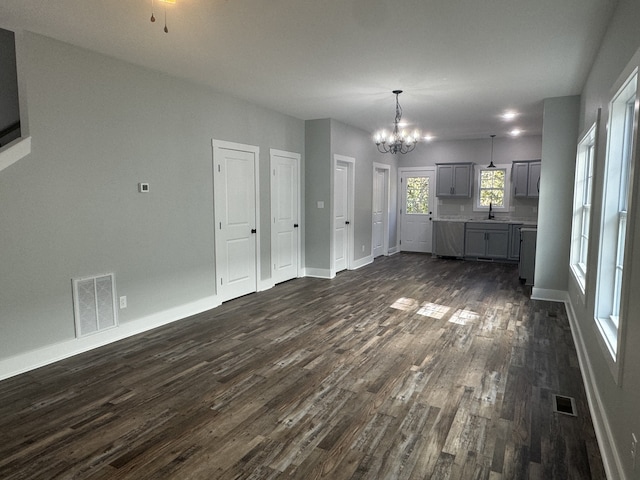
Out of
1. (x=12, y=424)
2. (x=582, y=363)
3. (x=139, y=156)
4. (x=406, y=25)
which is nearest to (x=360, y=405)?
(x=582, y=363)

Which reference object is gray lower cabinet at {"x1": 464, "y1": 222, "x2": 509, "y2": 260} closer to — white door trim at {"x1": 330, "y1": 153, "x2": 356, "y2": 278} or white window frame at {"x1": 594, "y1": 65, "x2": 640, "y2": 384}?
white door trim at {"x1": 330, "y1": 153, "x2": 356, "y2": 278}

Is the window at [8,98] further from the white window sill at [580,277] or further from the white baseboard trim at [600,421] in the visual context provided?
the white window sill at [580,277]

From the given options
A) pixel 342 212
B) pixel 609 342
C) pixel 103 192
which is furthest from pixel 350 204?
pixel 609 342

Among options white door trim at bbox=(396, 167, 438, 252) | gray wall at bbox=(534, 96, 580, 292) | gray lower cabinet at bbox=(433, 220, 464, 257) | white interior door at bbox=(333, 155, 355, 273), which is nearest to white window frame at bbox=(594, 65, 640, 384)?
gray wall at bbox=(534, 96, 580, 292)

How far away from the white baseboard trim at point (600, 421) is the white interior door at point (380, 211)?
5522mm

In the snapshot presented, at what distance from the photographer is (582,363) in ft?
10.8

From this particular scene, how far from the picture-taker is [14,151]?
10.2ft

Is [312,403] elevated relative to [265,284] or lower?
lower

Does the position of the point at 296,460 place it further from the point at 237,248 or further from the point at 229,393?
the point at 237,248

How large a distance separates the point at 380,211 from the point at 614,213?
21.5 ft

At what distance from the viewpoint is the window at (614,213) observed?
8.67 ft

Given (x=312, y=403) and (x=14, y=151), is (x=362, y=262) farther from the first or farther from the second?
(x=14, y=151)

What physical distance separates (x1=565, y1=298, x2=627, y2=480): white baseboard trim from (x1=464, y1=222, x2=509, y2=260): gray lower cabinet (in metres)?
5.24

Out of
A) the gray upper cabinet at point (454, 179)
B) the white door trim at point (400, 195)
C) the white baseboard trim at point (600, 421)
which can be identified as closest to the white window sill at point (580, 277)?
the white baseboard trim at point (600, 421)
